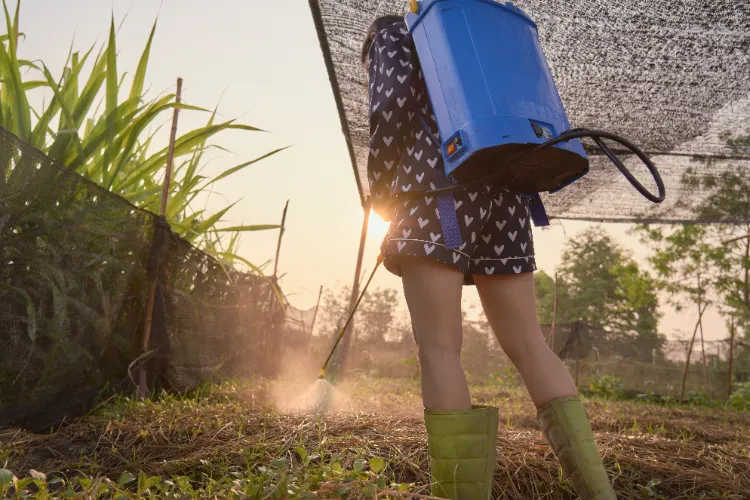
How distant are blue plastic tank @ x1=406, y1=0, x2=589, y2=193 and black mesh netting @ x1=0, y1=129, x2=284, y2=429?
1353 millimetres

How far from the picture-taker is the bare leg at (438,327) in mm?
1124

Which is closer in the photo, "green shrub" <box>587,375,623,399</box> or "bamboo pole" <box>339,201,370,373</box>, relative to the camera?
"bamboo pole" <box>339,201,370,373</box>

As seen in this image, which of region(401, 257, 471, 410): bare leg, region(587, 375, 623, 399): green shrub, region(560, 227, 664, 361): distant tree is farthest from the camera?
region(560, 227, 664, 361): distant tree

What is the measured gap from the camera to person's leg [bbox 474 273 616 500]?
1.11m

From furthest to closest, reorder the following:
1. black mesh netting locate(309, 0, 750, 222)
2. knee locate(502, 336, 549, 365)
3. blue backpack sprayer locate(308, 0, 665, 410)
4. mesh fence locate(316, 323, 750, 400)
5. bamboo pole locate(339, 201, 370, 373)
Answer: mesh fence locate(316, 323, 750, 400) → bamboo pole locate(339, 201, 370, 373) → black mesh netting locate(309, 0, 750, 222) → knee locate(502, 336, 549, 365) → blue backpack sprayer locate(308, 0, 665, 410)

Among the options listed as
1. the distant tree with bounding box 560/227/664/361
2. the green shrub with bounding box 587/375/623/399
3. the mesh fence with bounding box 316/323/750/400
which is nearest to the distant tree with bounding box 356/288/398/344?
the mesh fence with bounding box 316/323/750/400

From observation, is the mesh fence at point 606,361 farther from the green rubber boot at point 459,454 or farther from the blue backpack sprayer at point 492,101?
the blue backpack sprayer at point 492,101

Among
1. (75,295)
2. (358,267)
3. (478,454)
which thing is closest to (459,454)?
(478,454)

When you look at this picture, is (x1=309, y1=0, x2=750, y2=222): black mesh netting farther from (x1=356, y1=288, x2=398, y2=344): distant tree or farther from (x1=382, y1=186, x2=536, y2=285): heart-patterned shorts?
(x1=356, y1=288, x2=398, y2=344): distant tree

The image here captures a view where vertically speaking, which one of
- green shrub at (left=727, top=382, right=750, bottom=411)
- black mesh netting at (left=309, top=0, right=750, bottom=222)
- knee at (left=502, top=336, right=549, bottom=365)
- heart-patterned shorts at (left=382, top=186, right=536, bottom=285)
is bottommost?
green shrub at (left=727, top=382, right=750, bottom=411)

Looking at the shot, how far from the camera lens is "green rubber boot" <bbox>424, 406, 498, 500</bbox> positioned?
1082mm

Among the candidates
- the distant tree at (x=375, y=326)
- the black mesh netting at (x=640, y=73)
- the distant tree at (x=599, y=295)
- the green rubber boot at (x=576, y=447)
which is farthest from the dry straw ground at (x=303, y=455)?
the distant tree at (x=599, y=295)

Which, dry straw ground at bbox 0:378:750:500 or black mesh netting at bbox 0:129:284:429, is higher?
black mesh netting at bbox 0:129:284:429

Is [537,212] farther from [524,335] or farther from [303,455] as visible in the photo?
[303,455]
